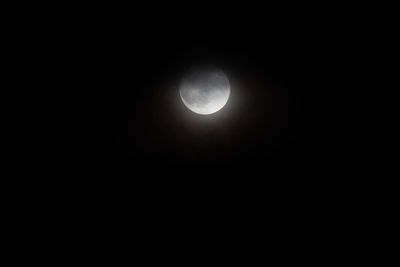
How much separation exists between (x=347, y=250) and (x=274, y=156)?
222 cm


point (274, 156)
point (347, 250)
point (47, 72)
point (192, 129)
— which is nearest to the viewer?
Result: point (47, 72)

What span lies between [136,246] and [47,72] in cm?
323

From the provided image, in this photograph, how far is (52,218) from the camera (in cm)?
396

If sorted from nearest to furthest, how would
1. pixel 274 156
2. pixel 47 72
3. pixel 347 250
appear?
pixel 47 72
pixel 274 156
pixel 347 250

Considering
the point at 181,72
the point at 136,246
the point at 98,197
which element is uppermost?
the point at 181,72

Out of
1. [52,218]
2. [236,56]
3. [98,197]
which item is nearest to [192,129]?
[236,56]

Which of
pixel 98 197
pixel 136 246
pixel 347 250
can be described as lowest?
pixel 347 250

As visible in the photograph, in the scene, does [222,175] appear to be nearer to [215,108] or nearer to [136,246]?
[215,108]

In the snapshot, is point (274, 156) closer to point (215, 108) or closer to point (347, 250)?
point (215, 108)

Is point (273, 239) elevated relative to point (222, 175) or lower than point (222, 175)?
lower

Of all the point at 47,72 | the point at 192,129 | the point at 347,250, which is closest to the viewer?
the point at 47,72

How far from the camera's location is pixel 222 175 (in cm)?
384

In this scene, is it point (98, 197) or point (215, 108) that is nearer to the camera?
point (215, 108)

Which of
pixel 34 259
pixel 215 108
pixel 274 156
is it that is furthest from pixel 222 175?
pixel 34 259
